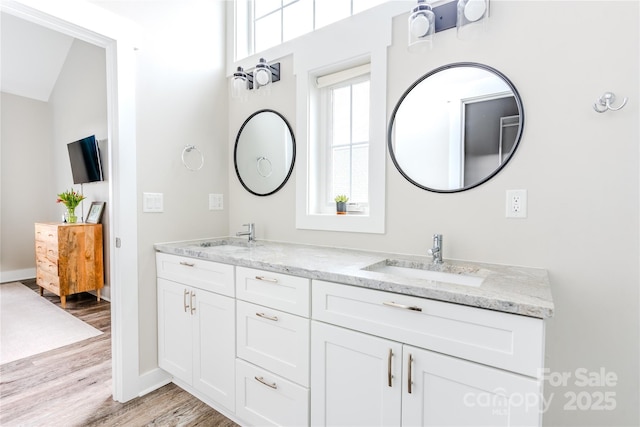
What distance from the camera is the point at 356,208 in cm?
193

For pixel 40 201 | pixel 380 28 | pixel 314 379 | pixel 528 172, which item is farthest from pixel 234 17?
pixel 40 201

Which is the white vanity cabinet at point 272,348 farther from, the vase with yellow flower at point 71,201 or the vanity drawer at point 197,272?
the vase with yellow flower at point 71,201

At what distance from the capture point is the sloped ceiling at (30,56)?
12.0 ft

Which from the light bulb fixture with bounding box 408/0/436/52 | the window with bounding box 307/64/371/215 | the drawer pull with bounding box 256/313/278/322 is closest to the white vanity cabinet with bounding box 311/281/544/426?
the drawer pull with bounding box 256/313/278/322

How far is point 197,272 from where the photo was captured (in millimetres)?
1747

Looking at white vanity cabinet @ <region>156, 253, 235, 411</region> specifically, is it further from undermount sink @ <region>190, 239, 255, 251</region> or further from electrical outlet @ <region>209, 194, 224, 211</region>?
electrical outlet @ <region>209, 194, 224, 211</region>

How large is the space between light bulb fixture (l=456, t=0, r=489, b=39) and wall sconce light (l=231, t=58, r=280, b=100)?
3.79 ft

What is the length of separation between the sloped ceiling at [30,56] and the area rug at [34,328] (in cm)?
289

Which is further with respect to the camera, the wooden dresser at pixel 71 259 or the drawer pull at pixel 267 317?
the wooden dresser at pixel 71 259

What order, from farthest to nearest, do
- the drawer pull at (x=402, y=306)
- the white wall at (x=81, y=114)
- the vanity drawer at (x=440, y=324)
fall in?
the white wall at (x=81, y=114), the drawer pull at (x=402, y=306), the vanity drawer at (x=440, y=324)

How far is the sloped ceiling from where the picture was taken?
365cm

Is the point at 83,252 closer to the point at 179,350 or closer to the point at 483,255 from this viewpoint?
the point at 179,350

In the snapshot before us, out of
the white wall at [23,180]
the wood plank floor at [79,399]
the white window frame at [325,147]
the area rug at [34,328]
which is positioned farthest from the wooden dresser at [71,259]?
the white window frame at [325,147]

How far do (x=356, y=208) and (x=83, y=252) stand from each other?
3317 millimetres
